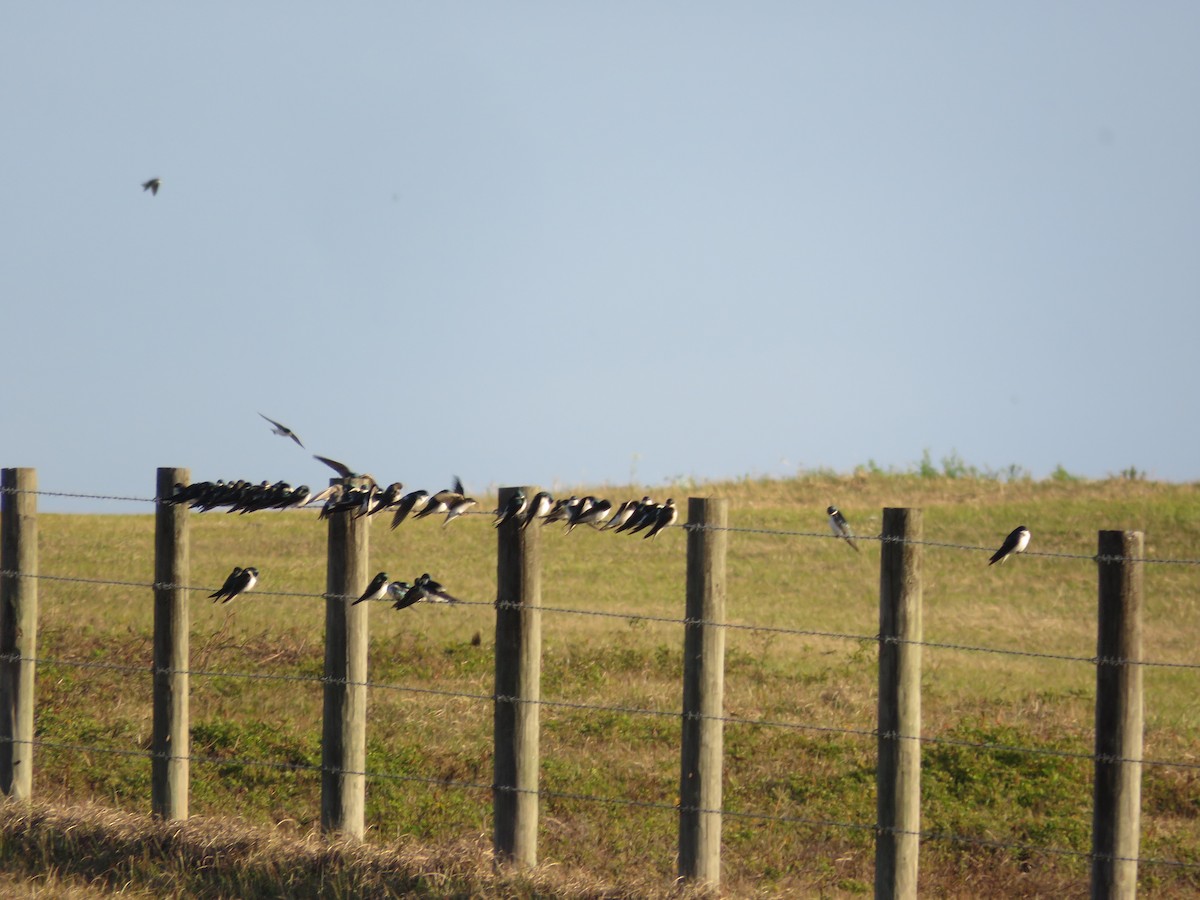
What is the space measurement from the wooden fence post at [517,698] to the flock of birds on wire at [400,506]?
0.72ft

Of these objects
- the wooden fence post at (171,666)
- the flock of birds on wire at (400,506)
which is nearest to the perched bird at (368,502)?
the flock of birds on wire at (400,506)

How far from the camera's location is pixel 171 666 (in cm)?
974

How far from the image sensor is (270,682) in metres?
16.4

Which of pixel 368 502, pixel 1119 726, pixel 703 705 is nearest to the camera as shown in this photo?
pixel 1119 726

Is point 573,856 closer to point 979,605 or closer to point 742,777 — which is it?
point 742,777

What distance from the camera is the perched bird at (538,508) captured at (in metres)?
8.70

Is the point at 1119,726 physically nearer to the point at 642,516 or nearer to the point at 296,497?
the point at 642,516

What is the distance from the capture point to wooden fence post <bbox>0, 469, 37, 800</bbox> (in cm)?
1046

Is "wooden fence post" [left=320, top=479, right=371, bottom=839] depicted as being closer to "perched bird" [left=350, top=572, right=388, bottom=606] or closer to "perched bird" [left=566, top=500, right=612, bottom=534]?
"perched bird" [left=350, top=572, right=388, bottom=606]

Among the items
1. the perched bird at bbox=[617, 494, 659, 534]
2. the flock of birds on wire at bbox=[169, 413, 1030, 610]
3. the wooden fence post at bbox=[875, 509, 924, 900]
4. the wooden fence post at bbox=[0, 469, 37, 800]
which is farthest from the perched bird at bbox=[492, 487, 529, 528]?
the wooden fence post at bbox=[0, 469, 37, 800]

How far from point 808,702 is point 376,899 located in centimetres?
903

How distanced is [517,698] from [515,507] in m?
1.26

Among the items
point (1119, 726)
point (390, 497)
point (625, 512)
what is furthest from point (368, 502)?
point (1119, 726)

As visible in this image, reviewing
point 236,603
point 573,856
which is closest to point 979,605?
point 236,603
